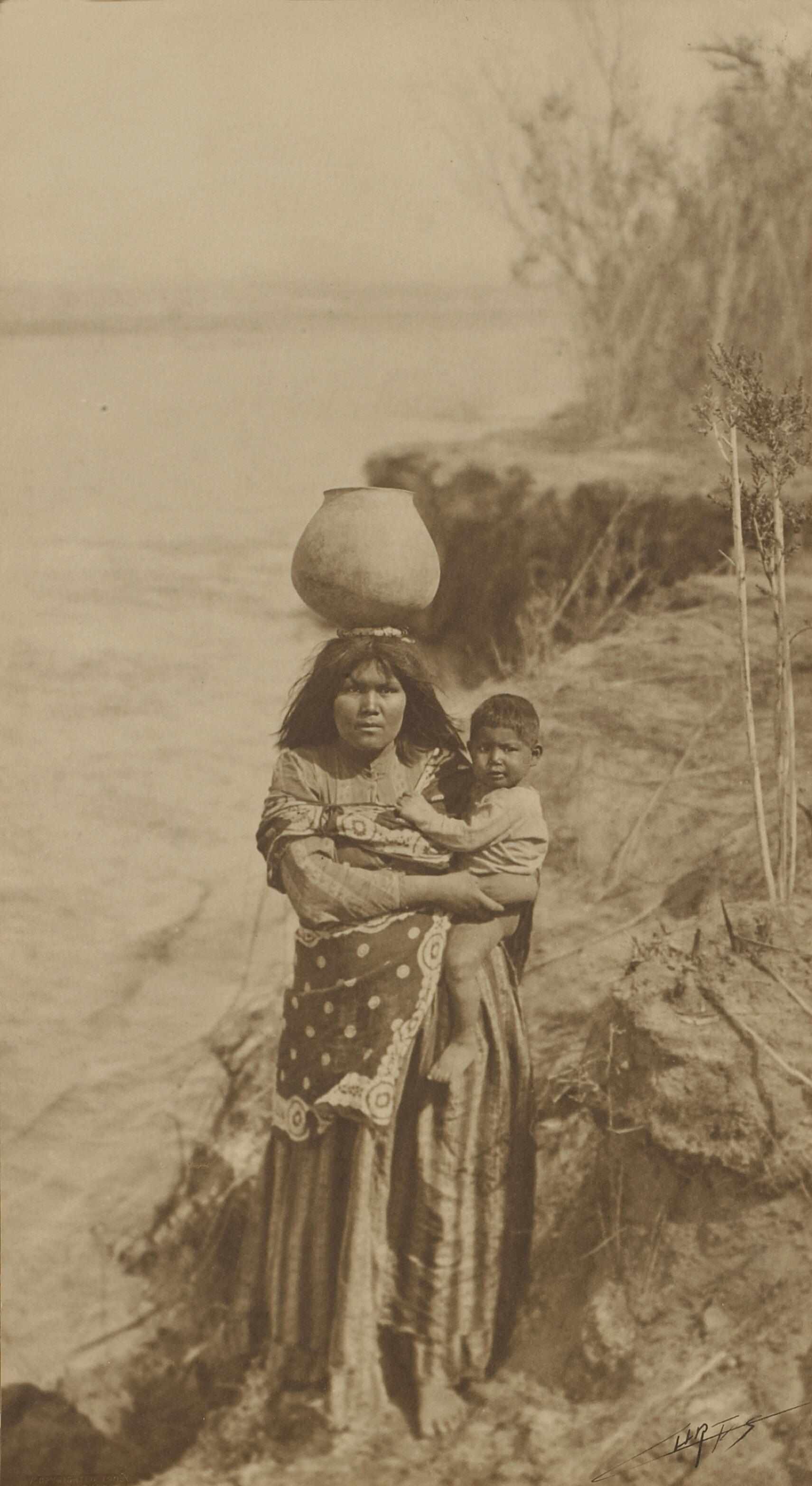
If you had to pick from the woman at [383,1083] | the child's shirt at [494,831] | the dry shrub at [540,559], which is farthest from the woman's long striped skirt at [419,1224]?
the dry shrub at [540,559]

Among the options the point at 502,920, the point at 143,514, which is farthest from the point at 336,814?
the point at 143,514

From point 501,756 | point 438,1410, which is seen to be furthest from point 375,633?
point 438,1410

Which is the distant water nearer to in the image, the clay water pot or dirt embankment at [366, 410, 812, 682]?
dirt embankment at [366, 410, 812, 682]

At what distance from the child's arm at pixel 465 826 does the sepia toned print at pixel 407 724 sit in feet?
0.14

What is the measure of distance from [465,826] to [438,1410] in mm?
1273

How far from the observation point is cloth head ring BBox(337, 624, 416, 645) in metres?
3.05

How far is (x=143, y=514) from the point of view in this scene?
338cm

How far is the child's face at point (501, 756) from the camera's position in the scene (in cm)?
299

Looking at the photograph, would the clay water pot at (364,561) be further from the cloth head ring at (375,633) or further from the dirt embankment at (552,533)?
the dirt embankment at (552,533)

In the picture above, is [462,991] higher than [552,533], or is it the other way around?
[552,533]

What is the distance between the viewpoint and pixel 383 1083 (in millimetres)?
3027

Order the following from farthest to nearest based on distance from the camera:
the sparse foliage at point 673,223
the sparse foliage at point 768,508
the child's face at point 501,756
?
the sparse foliage at point 673,223 → the sparse foliage at point 768,508 → the child's face at point 501,756
